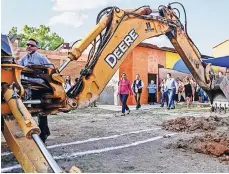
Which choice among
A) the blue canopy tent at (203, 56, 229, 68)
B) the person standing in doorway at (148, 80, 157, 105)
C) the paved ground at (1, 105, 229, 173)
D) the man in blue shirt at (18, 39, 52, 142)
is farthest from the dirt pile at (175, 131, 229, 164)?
the person standing in doorway at (148, 80, 157, 105)

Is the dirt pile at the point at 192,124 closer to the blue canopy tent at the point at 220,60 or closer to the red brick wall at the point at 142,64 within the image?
the blue canopy tent at the point at 220,60

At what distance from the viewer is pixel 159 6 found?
721cm

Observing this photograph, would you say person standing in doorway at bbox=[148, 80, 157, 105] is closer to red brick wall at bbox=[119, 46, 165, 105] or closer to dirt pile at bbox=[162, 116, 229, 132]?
red brick wall at bbox=[119, 46, 165, 105]

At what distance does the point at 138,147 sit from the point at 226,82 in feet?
8.61

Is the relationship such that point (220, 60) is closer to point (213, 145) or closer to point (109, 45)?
point (213, 145)

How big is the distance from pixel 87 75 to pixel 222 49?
2670 centimetres

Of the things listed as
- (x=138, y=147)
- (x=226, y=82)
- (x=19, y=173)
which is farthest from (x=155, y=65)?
(x=19, y=173)

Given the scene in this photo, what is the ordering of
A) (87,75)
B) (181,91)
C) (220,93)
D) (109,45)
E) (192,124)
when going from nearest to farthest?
1. (87,75)
2. (109,45)
3. (220,93)
4. (192,124)
5. (181,91)

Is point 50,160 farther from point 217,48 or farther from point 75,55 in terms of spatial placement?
point 217,48

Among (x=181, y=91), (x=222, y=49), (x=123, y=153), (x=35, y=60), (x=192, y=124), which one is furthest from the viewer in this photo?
(x=222, y=49)

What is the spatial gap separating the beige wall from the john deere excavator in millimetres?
23087

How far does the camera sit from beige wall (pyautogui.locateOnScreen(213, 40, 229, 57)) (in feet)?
97.4

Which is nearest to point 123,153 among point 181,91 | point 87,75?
point 87,75

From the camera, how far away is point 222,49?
1199 inches
